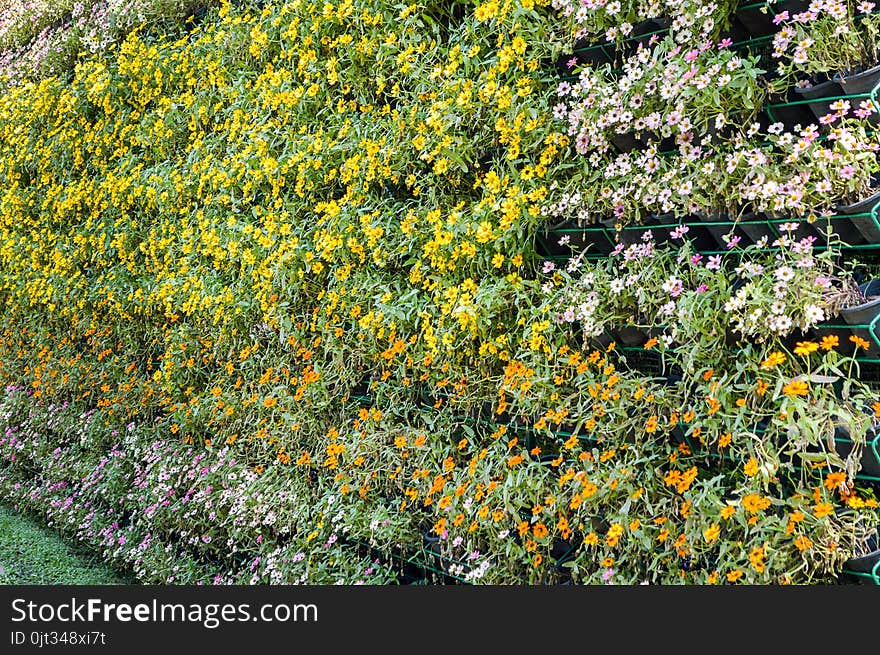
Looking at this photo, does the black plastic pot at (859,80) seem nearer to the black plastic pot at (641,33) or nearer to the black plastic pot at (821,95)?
→ the black plastic pot at (821,95)

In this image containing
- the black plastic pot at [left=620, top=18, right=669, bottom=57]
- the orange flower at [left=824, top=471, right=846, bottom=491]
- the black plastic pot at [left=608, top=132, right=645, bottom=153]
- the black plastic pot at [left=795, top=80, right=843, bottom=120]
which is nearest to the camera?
the orange flower at [left=824, top=471, right=846, bottom=491]

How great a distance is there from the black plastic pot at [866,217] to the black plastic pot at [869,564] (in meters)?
0.62

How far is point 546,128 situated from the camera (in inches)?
90.0

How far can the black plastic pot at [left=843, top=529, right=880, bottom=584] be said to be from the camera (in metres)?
1.70

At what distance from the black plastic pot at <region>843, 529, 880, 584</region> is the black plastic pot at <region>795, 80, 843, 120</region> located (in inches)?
35.9

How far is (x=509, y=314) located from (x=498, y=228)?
250 mm

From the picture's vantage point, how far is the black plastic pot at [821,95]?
178 centimetres

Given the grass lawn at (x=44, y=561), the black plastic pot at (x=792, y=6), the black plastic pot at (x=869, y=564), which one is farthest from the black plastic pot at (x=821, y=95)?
the grass lawn at (x=44, y=561)

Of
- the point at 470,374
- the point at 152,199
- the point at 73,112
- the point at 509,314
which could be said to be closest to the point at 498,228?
the point at 509,314

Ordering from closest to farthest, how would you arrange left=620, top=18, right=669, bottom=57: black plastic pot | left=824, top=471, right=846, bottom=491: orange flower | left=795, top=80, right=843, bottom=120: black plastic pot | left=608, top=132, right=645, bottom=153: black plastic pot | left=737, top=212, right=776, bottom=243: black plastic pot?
left=824, top=471, right=846, bottom=491: orange flower < left=795, top=80, right=843, bottom=120: black plastic pot < left=737, top=212, right=776, bottom=243: black plastic pot < left=620, top=18, right=669, bottom=57: black plastic pot < left=608, top=132, right=645, bottom=153: black plastic pot

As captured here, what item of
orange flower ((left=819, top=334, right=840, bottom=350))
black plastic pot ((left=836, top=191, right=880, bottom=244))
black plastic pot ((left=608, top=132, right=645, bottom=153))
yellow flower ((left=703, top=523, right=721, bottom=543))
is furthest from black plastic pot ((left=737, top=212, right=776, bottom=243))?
yellow flower ((left=703, top=523, right=721, bottom=543))

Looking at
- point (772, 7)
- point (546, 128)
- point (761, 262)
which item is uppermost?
point (772, 7)

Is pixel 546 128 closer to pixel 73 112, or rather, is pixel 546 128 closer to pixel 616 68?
pixel 616 68

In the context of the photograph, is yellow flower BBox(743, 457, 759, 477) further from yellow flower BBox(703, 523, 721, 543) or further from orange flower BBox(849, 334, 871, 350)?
orange flower BBox(849, 334, 871, 350)
